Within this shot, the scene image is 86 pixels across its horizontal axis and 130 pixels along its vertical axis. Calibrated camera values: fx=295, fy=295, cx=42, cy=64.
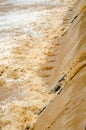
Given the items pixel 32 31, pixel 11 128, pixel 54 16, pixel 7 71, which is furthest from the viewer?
pixel 54 16

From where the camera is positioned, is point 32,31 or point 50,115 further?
point 32,31

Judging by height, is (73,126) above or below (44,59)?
above

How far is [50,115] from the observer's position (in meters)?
4.47

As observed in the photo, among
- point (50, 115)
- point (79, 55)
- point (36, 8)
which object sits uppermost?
point (79, 55)

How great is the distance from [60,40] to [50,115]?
4.70 m

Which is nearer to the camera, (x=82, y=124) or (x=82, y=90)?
(x=82, y=124)

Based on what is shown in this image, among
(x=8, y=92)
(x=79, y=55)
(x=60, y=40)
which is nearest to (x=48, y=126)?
(x=79, y=55)

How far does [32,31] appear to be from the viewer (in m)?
10.4

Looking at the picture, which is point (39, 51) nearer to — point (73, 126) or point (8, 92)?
point (8, 92)

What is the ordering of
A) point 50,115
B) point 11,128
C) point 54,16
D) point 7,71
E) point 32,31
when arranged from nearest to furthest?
1. point 50,115
2. point 11,128
3. point 7,71
4. point 32,31
5. point 54,16

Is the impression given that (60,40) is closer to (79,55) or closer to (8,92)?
(8,92)

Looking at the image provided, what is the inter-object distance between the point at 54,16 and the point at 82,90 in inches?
330

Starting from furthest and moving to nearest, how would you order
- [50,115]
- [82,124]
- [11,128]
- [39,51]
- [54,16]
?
1. [54,16]
2. [39,51]
3. [11,128]
4. [50,115]
5. [82,124]

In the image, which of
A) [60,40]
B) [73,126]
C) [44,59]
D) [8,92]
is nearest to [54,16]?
[60,40]
